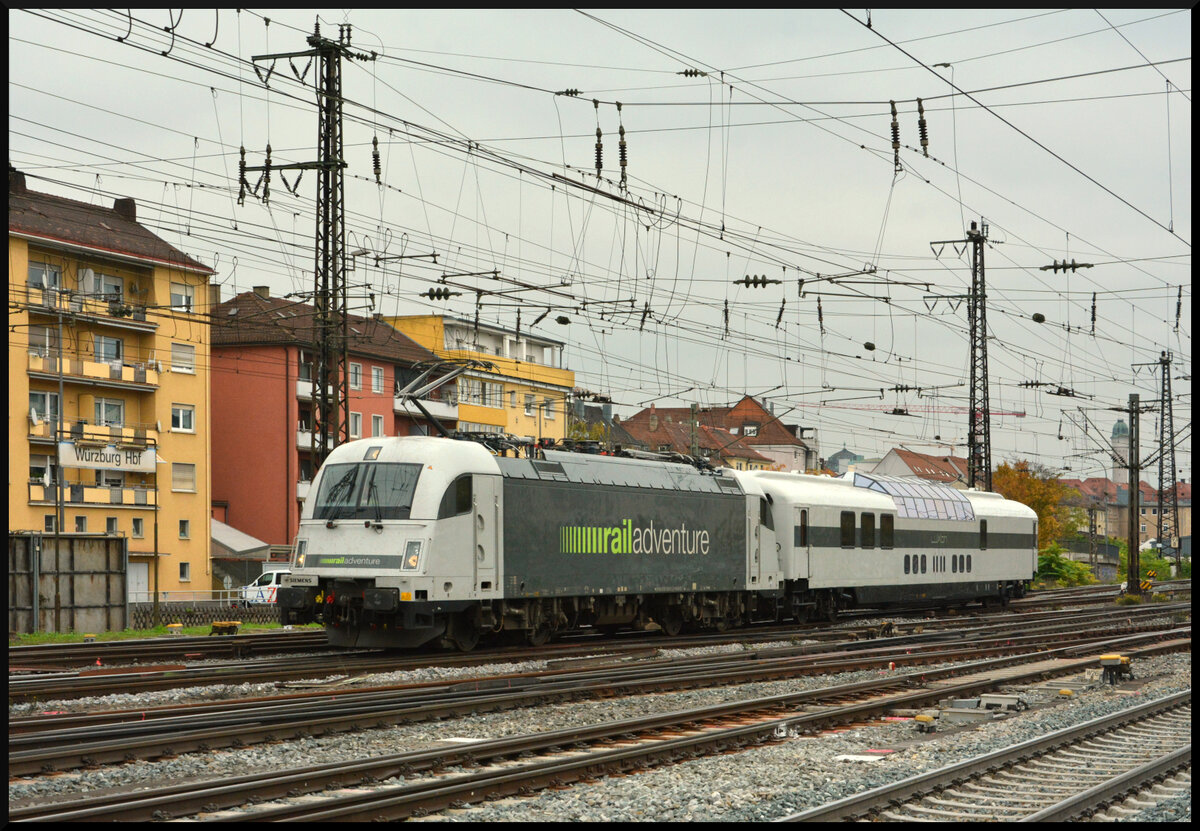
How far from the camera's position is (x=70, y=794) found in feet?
33.0

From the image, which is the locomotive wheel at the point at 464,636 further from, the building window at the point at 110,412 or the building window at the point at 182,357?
the building window at the point at 182,357

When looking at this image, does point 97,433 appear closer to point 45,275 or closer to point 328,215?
point 45,275

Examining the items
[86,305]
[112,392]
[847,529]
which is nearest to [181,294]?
[112,392]

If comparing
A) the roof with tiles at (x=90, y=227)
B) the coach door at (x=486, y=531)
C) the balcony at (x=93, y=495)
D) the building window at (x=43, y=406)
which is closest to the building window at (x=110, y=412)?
the building window at (x=43, y=406)

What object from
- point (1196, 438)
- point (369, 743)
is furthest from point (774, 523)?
point (1196, 438)

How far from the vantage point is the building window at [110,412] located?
169 ft

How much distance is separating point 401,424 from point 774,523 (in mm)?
40463

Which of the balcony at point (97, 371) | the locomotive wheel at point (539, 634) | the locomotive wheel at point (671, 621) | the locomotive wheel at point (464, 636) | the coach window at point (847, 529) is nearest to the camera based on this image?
the locomotive wheel at point (464, 636)

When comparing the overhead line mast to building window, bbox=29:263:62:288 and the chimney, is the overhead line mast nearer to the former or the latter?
building window, bbox=29:263:62:288

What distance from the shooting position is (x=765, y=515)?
30.1 meters

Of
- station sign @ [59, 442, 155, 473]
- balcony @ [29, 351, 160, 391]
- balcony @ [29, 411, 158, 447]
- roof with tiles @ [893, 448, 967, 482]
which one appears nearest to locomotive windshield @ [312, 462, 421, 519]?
balcony @ [29, 411, 158, 447]

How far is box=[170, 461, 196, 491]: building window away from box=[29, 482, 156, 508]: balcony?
1312 millimetres

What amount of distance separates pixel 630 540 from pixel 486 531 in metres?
4.41

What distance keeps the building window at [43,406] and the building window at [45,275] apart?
396 cm
